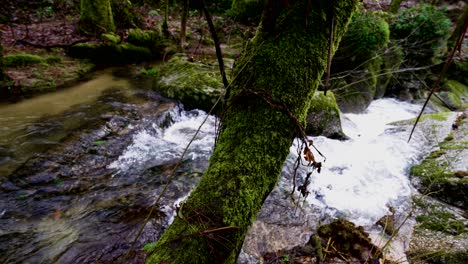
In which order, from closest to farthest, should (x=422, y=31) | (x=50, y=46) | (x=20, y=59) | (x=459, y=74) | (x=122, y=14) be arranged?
1. (x=20, y=59)
2. (x=50, y=46)
3. (x=422, y=31)
4. (x=122, y=14)
5. (x=459, y=74)

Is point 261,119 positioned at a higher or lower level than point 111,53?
higher

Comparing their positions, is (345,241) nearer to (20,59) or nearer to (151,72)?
(151,72)

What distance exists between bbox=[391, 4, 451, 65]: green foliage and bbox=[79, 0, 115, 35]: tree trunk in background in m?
9.87

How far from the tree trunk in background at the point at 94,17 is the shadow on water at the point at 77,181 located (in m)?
3.90

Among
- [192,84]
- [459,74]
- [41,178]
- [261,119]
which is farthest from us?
[459,74]

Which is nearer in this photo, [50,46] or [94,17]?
[50,46]

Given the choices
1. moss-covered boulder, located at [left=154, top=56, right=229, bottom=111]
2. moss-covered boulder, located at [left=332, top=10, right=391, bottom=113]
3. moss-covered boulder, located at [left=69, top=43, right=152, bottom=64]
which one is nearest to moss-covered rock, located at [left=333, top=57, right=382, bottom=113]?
moss-covered boulder, located at [left=332, top=10, right=391, bottom=113]

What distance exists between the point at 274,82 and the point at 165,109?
5347 mm

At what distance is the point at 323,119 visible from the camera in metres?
6.22

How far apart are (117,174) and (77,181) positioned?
536 millimetres

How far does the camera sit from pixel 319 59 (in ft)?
4.60

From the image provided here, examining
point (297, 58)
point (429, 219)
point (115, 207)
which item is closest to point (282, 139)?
Result: point (297, 58)

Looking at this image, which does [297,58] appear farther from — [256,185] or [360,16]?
[360,16]

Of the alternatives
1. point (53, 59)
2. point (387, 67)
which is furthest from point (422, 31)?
point (53, 59)
